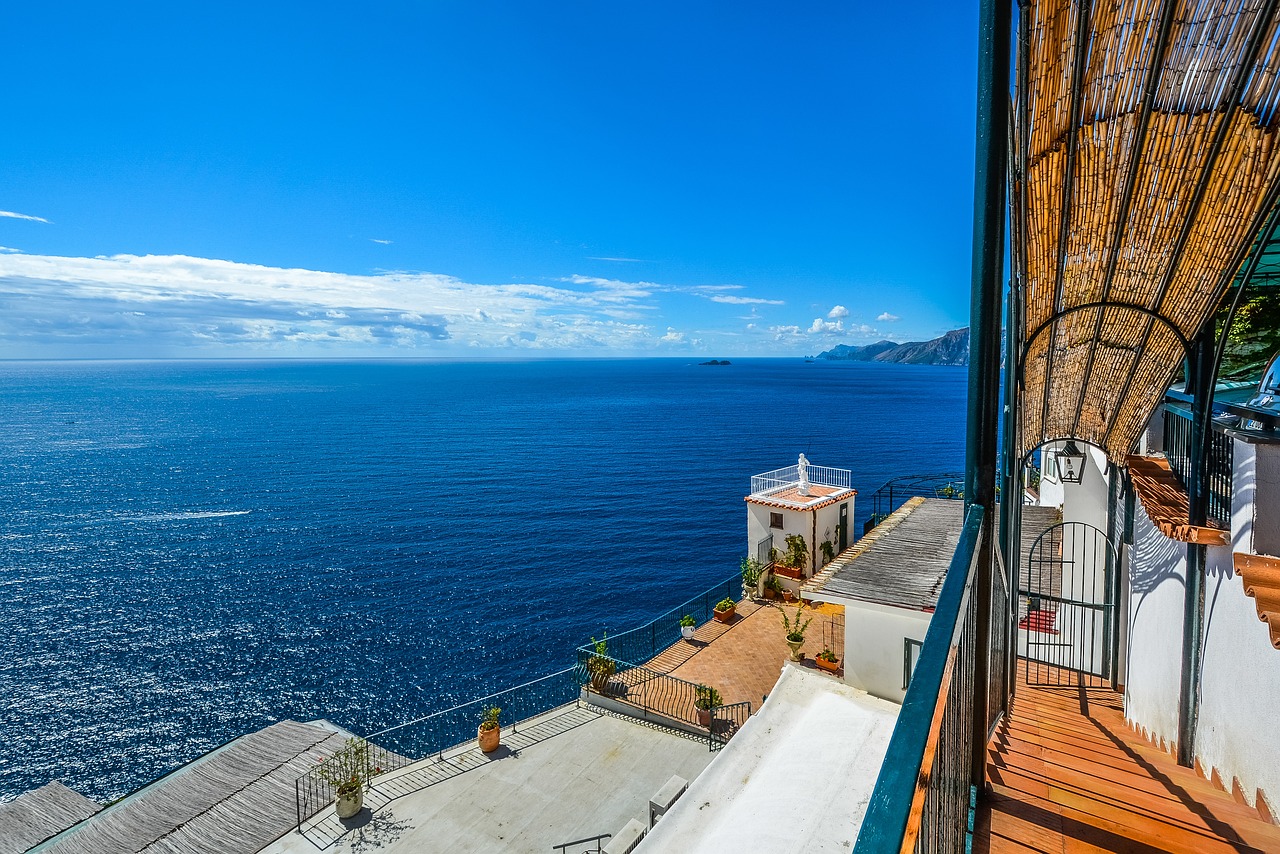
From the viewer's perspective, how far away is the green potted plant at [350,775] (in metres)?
12.7

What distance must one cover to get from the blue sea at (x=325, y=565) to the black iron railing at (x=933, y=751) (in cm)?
2369

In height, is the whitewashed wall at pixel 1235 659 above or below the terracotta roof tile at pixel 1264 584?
below

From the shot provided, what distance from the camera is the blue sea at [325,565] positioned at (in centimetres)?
2322

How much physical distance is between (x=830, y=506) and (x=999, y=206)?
2319cm

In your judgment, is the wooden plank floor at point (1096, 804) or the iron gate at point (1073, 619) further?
the iron gate at point (1073, 619)

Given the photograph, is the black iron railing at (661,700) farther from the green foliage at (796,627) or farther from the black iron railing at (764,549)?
the black iron railing at (764,549)

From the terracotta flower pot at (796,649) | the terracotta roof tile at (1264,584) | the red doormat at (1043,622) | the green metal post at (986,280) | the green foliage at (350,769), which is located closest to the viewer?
the green metal post at (986,280)

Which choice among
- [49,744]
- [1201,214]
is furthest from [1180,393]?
[49,744]

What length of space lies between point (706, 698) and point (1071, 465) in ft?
30.0

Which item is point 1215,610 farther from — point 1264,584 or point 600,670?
point 600,670

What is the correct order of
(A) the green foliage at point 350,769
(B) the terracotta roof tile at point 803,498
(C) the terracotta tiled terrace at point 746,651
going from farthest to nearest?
(B) the terracotta roof tile at point 803,498 < (C) the terracotta tiled terrace at point 746,651 < (A) the green foliage at point 350,769

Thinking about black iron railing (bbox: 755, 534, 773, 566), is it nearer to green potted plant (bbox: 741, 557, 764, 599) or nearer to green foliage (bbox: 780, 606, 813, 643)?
green potted plant (bbox: 741, 557, 764, 599)

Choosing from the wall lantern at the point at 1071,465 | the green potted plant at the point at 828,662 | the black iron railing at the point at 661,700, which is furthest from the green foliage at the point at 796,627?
the wall lantern at the point at 1071,465

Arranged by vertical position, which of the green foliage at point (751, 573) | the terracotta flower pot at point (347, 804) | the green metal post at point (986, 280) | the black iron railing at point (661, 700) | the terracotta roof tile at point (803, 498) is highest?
the green metal post at point (986, 280)
